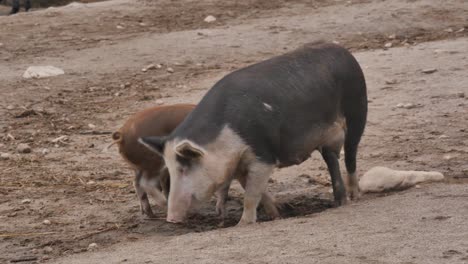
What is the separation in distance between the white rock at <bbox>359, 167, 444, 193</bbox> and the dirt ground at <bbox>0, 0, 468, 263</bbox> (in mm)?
107

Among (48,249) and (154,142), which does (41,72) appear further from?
(154,142)

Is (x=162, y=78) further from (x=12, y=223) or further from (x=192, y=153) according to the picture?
(x=192, y=153)

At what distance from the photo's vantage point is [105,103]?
38.3 ft

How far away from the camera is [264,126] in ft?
22.5

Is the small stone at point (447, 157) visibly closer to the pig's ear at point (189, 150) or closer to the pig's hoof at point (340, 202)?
the pig's hoof at point (340, 202)

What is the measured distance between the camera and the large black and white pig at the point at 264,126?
6707 millimetres

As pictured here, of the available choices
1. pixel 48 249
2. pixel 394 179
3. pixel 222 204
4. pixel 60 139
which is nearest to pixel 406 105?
pixel 394 179

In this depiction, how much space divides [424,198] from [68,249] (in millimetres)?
2314

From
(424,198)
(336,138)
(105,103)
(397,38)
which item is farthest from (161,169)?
(397,38)

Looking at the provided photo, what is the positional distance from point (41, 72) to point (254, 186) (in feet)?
22.2

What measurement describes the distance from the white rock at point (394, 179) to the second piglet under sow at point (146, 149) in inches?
57.3

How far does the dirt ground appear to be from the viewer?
742cm

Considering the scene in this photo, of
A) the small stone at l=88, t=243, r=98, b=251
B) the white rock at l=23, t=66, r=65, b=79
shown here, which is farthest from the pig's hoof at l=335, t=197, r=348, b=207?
the white rock at l=23, t=66, r=65, b=79

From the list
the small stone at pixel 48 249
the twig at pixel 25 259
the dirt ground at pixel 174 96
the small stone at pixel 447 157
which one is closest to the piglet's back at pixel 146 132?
the dirt ground at pixel 174 96
